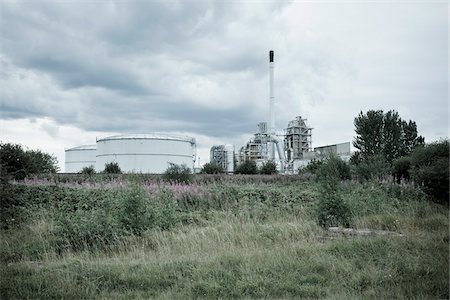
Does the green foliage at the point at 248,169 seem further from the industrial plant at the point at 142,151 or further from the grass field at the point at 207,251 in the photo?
the grass field at the point at 207,251

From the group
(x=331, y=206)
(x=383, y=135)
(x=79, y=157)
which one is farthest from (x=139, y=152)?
(x=331, y=206)

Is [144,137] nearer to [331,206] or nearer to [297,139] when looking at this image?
[297,139]

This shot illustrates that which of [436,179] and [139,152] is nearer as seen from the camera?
[436,179]

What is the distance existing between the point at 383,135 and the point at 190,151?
28149 millimetres

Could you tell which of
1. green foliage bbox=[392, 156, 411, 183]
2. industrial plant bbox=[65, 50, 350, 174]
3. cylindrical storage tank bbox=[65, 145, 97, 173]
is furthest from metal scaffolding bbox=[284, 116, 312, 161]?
green foliage bbox=[392, 156, 411, 183]

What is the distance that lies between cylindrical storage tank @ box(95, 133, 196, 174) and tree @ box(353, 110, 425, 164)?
26.2m

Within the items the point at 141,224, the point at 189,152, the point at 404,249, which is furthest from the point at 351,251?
the point at 189,152

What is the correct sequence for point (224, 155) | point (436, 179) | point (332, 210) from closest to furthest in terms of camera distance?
point (332, 210) → point (436, 179) → point (224, 155)

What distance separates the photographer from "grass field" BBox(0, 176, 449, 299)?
5.19m

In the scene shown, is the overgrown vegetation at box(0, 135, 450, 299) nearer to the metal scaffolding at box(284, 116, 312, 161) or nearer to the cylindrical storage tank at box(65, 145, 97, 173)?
the metal scaffolding at box(284, 116, 312, 161)

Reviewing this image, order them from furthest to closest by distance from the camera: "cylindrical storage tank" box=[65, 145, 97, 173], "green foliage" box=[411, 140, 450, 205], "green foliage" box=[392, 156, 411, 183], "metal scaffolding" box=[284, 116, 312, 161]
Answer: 1. "cylindrical storage tank" box=[65, 145, 97, 173]
2. "metal scaffolding" box=[284, 116, 312, 161]
3. "green foliage" box=[392, 156, 411, 183]
4. "green foliage" box=[411, 140, 450, 205]

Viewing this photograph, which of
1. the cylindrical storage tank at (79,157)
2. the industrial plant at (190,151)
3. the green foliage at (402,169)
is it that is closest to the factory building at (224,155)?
the industrial plant at (190,151)

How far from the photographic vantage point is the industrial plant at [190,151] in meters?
55.7

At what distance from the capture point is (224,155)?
69562 millimetres
